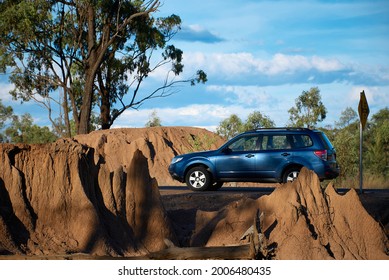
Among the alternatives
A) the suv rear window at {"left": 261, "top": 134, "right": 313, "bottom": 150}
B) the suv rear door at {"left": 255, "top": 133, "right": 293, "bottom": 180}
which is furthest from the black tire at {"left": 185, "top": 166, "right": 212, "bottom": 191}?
the suv rear window at {"left": 261, "top": 134, "right": 313, "bottom": 150}

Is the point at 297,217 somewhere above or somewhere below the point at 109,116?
below

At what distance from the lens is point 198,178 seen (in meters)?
22.6

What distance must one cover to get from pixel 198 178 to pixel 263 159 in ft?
6.94

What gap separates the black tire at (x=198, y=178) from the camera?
73.7 ft

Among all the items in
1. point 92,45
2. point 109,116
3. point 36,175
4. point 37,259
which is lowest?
point 37,259

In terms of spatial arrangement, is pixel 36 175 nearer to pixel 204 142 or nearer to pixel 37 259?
pixel 37 259

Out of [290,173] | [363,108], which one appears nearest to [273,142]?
[290,173]

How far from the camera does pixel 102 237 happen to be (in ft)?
41.0

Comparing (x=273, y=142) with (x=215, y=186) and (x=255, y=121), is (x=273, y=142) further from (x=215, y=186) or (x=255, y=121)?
(x=255, y=121)

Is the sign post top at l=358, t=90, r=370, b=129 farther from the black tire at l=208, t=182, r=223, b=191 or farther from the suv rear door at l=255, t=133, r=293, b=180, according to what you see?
the black tire at l=208, t=182, r=223, b=191

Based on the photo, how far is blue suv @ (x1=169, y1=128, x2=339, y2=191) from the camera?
21.6m

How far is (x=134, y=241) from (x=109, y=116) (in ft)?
106

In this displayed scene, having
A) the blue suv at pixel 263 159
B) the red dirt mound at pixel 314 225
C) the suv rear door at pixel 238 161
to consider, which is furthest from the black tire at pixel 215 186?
the red dirt mound at pixel 314 225

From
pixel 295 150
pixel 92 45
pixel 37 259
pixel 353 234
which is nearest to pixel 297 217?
pixel 353 234
